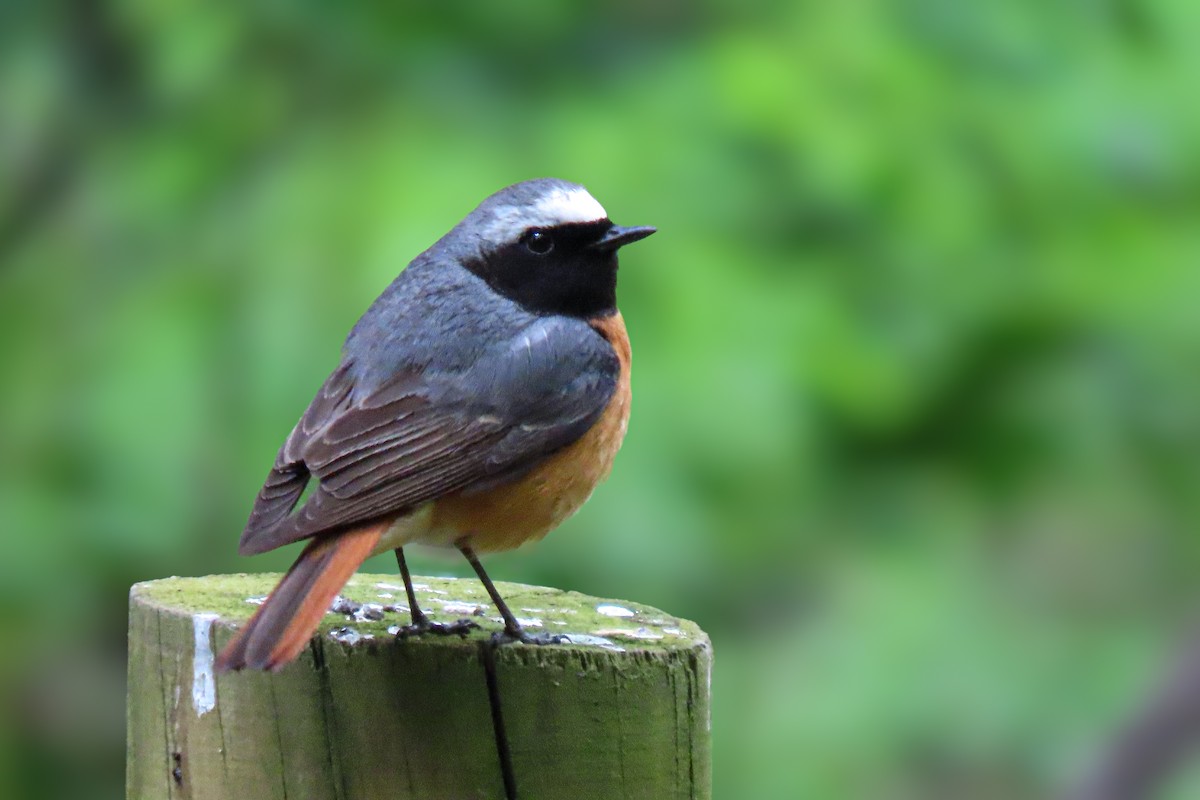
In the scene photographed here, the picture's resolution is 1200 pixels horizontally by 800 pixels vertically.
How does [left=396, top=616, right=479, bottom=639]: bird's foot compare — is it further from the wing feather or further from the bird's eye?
the bird's eye

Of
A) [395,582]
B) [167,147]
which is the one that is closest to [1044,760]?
[395,582]

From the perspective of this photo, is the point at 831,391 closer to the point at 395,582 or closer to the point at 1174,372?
the point at 1174,372

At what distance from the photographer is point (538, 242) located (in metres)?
4.02

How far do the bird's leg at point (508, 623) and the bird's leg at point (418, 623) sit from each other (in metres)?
0.08

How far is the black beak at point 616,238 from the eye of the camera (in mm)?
4043

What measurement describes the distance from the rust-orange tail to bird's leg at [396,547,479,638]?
0.57 ft

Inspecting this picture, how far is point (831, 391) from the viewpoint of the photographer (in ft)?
14.9

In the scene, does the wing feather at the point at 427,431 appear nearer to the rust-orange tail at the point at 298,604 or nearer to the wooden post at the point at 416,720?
the rust-orange tail at the point at 298,604

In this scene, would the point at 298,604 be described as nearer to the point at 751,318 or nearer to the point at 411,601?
the point at 411,601

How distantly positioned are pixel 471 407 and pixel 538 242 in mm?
608

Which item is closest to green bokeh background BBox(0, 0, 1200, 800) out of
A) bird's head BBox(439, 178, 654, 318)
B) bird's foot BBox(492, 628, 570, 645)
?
bird's head BBox(439, 178, 654, 318)

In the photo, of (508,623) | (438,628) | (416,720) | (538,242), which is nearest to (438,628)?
(438,628)

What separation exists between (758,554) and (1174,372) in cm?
139

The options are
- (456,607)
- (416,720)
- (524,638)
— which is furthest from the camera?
(456,607)
